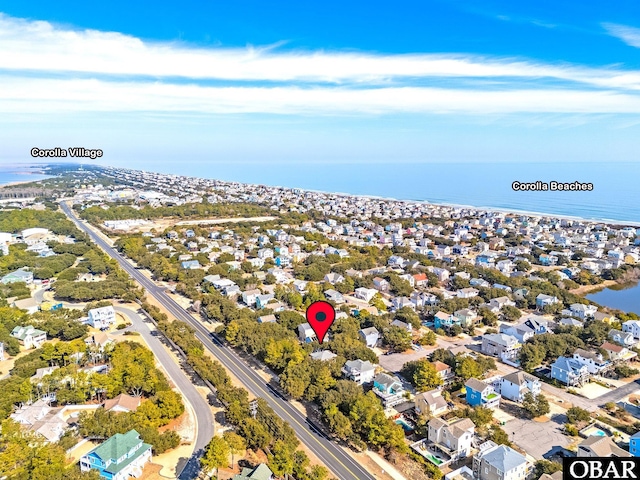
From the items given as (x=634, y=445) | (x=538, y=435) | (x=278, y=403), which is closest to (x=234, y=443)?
(x=278, y=403)

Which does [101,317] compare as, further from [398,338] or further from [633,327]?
[633,327]

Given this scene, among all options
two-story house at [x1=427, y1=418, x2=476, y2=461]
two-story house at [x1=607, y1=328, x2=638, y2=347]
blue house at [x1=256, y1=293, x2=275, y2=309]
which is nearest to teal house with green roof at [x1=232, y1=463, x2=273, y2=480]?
two-story house at [x1=427, y1=418, x2=476, y2=461]

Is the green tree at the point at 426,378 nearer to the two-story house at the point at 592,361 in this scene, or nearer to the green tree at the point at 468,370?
the green tree at the point at 468,370

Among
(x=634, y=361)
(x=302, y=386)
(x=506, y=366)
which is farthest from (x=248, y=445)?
(x=634, y=361)

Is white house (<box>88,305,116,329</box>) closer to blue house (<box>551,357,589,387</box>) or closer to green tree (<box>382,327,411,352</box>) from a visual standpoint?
green tree (<box>382,327,411,352</box>)

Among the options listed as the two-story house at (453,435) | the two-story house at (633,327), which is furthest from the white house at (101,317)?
the two-story house at (633,327)
